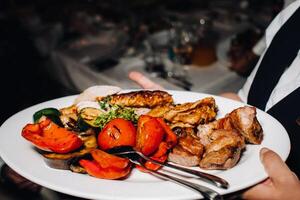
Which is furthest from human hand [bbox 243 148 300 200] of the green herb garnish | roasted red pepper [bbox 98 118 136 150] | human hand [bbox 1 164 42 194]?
human hand [bbox 1 164 42 194]

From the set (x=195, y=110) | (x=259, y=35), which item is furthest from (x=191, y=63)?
(x=195, y=110)

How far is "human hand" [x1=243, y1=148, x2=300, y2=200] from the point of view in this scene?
1231 millimetres

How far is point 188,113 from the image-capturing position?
1.62 m

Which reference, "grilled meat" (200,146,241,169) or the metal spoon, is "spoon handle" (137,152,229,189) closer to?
the metal spoon

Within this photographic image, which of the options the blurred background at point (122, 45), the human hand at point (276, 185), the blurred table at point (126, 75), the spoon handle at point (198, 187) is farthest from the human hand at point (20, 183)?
the blurred table at point (126, 75)

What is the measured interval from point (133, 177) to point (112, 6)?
10.8 feet

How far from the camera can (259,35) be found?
10.8ft

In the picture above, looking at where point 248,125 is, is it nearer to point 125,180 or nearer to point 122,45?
point 125,180

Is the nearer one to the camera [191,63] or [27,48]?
[191,63]

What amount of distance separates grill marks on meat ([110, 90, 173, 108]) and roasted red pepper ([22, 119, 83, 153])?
1.05ft

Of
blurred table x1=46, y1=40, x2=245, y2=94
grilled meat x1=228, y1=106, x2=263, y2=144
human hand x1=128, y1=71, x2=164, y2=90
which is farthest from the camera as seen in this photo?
blurred table x1=46, y1=40, x2=245, y2=94

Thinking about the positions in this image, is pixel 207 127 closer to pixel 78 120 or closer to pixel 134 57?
pixel 78 120

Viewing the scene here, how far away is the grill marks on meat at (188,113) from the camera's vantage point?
159 centimetres

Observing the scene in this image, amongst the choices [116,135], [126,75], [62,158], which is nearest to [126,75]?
[126,75]
